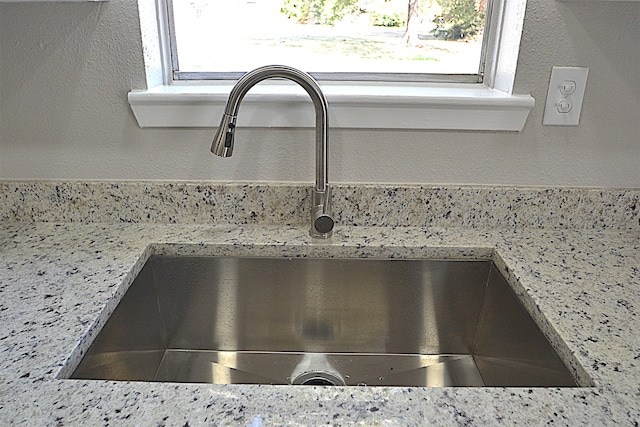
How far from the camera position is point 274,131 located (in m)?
1.01

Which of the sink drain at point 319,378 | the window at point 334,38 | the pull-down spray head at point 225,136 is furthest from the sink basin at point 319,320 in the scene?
the window at point 334,38

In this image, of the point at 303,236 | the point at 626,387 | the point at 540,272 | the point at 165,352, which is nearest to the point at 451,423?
the point at 626,387

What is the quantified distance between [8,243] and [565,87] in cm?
107

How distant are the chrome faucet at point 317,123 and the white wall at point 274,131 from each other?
0.29 feet

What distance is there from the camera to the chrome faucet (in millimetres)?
870

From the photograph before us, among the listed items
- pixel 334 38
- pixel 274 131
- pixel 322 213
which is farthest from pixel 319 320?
pixel 334 38

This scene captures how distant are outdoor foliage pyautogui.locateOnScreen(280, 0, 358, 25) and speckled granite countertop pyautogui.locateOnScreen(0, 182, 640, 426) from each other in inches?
15.9

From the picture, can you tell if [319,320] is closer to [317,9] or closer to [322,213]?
[322,213]

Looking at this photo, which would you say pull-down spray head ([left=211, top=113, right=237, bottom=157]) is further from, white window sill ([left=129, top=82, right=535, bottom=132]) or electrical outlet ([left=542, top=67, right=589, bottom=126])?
electrical outlet ([left=542, top=67, right=589, bottom=126])

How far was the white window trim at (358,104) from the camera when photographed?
963 mm

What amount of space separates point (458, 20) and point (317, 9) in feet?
0.93

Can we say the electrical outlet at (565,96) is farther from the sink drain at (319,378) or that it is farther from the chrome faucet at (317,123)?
the sink drain at (319,378)

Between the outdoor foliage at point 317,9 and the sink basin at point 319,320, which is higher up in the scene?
the outdoor foliage at point 317,9

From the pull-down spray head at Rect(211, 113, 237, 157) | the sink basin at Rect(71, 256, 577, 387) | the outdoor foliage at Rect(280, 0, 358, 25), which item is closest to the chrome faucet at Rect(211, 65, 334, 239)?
the pull-down spray head at Rect(211, 113, 237, 157)
